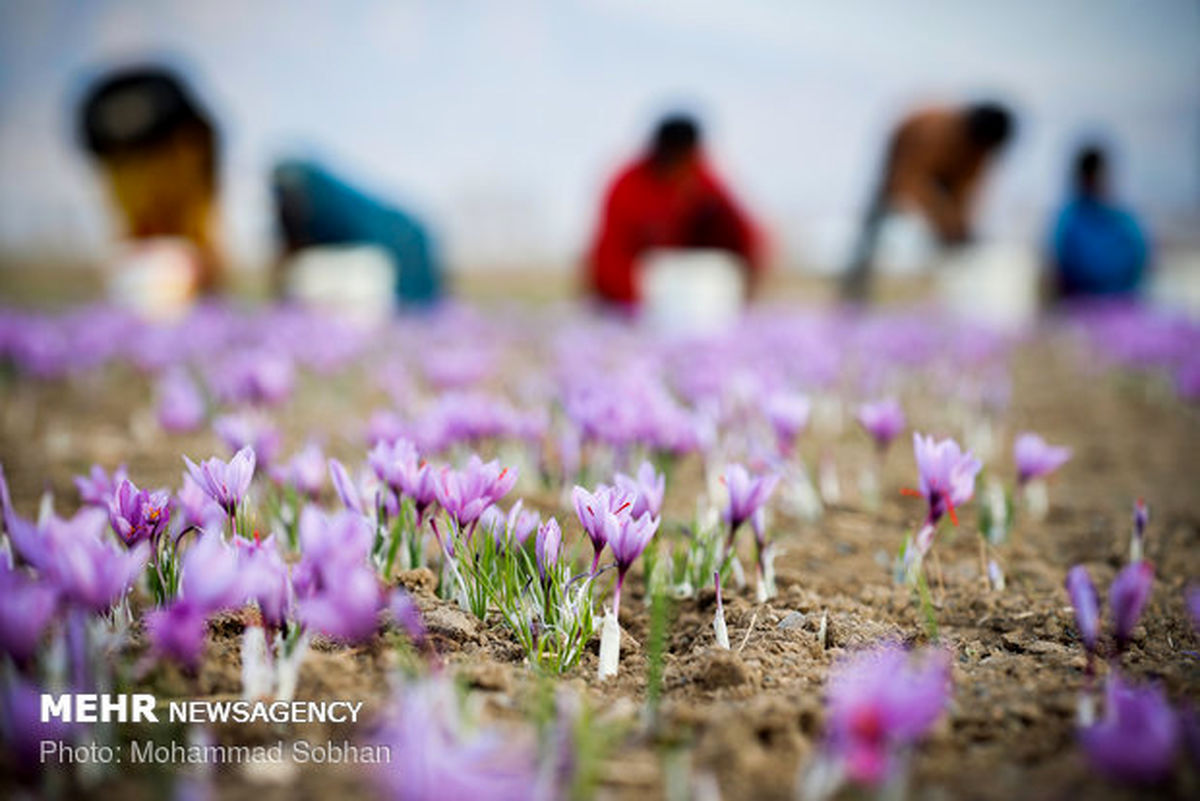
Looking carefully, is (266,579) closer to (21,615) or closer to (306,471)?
(21,615)

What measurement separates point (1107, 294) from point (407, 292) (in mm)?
10063

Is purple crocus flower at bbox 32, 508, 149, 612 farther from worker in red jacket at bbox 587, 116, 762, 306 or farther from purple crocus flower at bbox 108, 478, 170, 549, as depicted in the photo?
worker in red jacket at bbox 587, 116, 762, 306

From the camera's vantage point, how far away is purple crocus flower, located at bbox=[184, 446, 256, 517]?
60.7 inches

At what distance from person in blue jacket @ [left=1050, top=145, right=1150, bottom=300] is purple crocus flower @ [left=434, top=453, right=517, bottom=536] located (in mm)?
11922

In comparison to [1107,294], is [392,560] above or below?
below

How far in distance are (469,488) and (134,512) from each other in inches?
24.6

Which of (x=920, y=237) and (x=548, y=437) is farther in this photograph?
(x=920, y=237)

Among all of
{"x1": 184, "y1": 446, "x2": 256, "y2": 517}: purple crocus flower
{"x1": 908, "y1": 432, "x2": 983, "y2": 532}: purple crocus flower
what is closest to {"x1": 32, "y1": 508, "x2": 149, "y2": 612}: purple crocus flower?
{"x1": 184, "y1": 446, "x2": 256, "y2": 517}: purple crocus flower

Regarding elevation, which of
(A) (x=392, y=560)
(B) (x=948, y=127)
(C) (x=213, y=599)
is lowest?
(A) (x=392, y=560)

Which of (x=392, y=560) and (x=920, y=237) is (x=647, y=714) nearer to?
(x=392, y=560)

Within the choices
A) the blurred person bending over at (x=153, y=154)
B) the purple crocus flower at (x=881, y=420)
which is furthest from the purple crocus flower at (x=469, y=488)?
the blurred person bending over at (x=153, y=154)

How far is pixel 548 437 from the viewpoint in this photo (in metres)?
3.08

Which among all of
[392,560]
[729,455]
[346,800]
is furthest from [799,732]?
[729,455]

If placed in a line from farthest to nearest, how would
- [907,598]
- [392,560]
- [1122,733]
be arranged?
[907,598], [392,560], [1122,733]
